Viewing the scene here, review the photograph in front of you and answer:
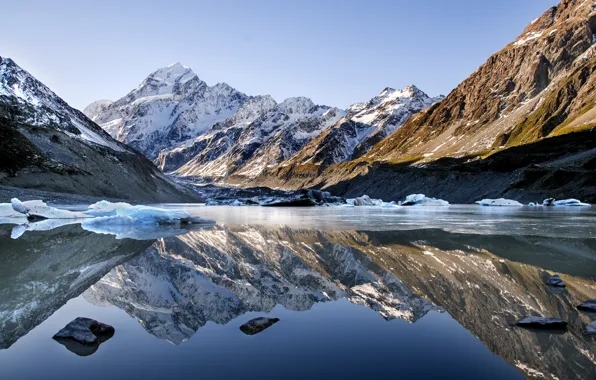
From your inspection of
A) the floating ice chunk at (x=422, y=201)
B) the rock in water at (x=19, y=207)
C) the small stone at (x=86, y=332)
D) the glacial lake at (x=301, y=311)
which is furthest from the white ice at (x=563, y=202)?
the small stone at (x=86, y=332)

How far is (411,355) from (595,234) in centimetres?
2216

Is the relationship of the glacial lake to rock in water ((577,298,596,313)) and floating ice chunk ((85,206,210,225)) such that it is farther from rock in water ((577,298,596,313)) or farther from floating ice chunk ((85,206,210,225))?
floating ice chunk ((85,206,210,225))

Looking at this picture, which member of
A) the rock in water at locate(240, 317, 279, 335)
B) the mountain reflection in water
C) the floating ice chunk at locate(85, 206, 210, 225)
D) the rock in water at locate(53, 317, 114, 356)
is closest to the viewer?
the rock in water at locate(53, 317, 114, 356)

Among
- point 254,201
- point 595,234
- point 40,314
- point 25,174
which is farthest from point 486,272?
point 254,201

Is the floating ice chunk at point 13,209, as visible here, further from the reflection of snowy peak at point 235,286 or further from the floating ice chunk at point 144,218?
the reflection of snowy peak at point 235,286

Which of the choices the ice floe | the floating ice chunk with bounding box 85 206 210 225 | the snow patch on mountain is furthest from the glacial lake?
the snow patch on mountain

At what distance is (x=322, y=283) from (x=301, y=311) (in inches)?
106

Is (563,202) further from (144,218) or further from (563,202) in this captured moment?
(144,218)

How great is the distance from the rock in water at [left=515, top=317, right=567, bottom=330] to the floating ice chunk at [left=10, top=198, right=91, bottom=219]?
40.4m

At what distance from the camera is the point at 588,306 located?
8.72 metres

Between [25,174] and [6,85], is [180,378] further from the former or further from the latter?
[6,85]

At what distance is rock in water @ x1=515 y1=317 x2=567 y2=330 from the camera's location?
25.1ft

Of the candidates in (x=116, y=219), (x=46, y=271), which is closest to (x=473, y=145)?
(x=116, y=219)

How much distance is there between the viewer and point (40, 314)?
8.92m
